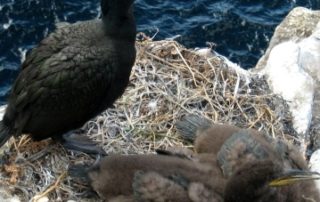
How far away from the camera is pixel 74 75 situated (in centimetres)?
667

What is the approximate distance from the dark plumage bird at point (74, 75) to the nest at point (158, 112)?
1.05ft

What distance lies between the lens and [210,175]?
6.41 meters

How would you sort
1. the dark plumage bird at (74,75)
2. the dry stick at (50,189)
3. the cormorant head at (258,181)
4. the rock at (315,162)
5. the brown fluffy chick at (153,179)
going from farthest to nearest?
the rock at (315,162) < the dark plumage bird at (74,75) < the dry stick at (50,189) < the brown fluffy chick at (153,179) < the cormorant head at (258,181)

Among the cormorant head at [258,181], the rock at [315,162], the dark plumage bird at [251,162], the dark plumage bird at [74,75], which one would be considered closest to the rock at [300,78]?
the rock at [315,162]

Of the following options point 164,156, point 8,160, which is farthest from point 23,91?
point 164,156

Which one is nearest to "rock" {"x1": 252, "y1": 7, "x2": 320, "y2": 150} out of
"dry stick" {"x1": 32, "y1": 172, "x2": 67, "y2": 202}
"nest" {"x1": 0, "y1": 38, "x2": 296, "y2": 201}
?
"nest" {"x1": 0, "y1": 38, "x2": 296, "y2": 201}

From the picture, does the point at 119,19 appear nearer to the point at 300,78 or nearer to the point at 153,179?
the point at 153,179

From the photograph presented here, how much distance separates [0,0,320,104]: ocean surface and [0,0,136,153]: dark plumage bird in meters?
4.74

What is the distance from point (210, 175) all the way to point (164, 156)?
44 cm

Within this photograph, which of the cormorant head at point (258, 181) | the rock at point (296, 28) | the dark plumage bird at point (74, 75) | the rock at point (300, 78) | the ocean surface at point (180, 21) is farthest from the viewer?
the ocean surface at point (180, 21)

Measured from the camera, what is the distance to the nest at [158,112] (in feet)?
22.4

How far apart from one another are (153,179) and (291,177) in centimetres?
105

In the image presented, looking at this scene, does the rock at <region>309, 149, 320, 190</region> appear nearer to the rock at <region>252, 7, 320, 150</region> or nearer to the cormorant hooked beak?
the rock at <region>252, 7, 320, 150</region>

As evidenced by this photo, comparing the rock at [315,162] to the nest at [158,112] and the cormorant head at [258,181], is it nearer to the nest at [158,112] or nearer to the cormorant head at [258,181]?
the nest at [158,112]
